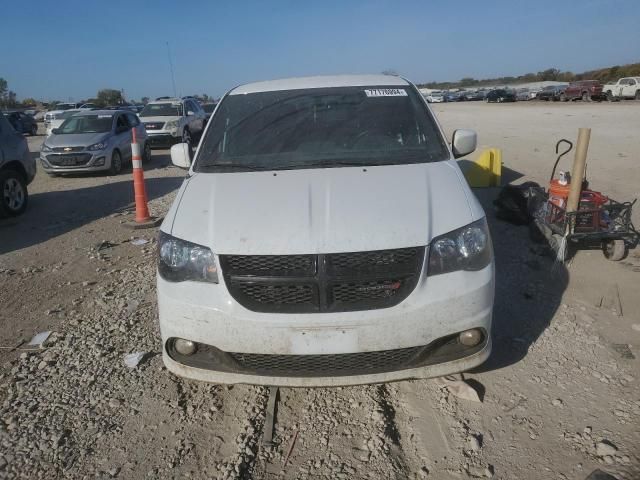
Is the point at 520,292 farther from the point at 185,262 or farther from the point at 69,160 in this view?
the point at 69,160

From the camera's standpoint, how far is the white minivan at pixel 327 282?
2424 mm

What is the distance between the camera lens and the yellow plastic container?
8.14 meters

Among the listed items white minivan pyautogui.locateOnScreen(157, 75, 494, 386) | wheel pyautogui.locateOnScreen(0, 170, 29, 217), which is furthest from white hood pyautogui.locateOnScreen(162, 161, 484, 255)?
wheel pyautogui.locateOnScreen(0, 170, 29, 217)

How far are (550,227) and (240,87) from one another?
3.27 m

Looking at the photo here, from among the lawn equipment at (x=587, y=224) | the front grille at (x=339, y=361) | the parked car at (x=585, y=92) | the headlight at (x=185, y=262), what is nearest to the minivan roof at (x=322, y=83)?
the headlight at (x=185, y=262)

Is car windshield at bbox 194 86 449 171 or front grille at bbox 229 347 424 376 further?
car windshield at bbox 194 86 449 171

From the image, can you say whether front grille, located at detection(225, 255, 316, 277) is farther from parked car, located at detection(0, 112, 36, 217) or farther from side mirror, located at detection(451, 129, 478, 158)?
parked car, located at detection(0, 112, 36, 217)

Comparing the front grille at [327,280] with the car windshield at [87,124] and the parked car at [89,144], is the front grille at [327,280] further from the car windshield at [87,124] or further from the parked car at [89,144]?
the car windshield at [87,124]

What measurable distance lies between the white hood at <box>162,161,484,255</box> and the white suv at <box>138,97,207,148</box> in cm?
1397

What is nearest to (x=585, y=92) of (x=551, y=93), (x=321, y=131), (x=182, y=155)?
(x=551, y=93)

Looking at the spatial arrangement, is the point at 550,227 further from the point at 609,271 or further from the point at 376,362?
the point at 376,362

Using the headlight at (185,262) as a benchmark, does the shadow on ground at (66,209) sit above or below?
below

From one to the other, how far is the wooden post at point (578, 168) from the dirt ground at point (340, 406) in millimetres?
628

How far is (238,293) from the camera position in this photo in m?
2.47
